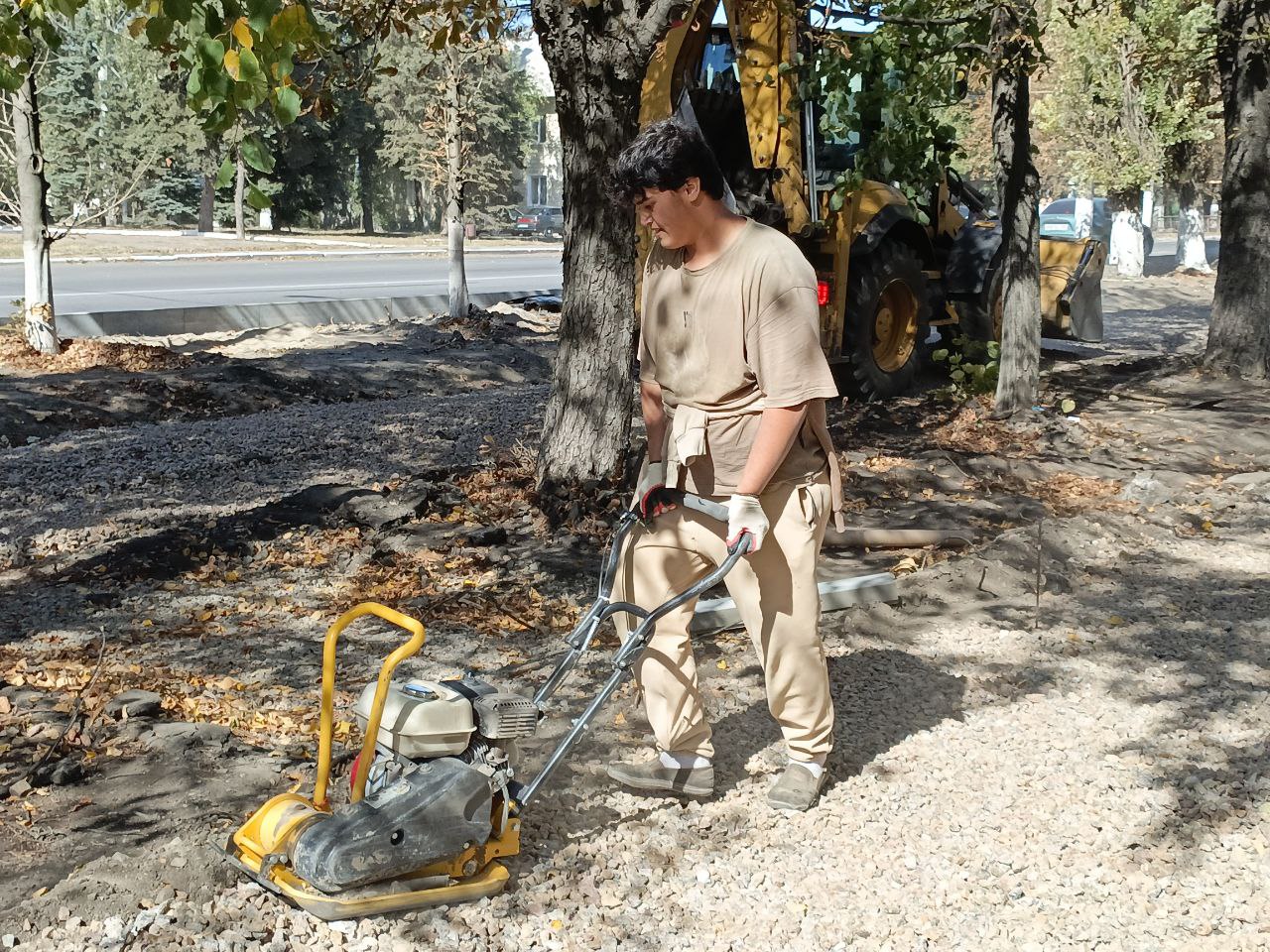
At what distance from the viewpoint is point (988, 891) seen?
3.54m

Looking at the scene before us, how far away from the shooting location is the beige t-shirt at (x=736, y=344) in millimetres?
3537

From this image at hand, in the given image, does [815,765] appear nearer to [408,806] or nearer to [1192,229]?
[408,806]

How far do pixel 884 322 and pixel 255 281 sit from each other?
13720 millimetres

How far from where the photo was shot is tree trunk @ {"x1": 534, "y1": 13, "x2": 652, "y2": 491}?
6695mm

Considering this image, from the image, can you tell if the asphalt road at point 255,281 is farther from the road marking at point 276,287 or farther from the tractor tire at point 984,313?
the tractor tire at point 984,313

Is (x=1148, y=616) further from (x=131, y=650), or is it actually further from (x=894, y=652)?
(x=131, y=650)

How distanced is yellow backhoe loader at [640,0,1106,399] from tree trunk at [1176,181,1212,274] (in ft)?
60.7

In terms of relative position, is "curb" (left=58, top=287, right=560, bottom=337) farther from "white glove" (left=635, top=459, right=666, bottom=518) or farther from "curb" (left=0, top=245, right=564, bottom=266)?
"white glove" (left=635, top=459, right=666, bottom=518)

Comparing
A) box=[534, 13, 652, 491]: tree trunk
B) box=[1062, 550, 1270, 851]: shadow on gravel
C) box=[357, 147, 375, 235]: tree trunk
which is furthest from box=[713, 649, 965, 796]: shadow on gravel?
box=[357, 147, 375, 235]: tree trunk

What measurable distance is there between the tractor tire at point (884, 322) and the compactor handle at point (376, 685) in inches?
322

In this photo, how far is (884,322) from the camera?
11969 mm

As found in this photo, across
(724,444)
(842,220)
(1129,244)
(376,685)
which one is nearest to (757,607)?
(724,444)

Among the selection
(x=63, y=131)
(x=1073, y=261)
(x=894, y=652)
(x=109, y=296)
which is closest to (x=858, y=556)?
(x=894, y=652)

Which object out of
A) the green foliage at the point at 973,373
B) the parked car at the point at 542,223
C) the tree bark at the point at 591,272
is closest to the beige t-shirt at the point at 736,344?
the tree bark at the point at 591,272
